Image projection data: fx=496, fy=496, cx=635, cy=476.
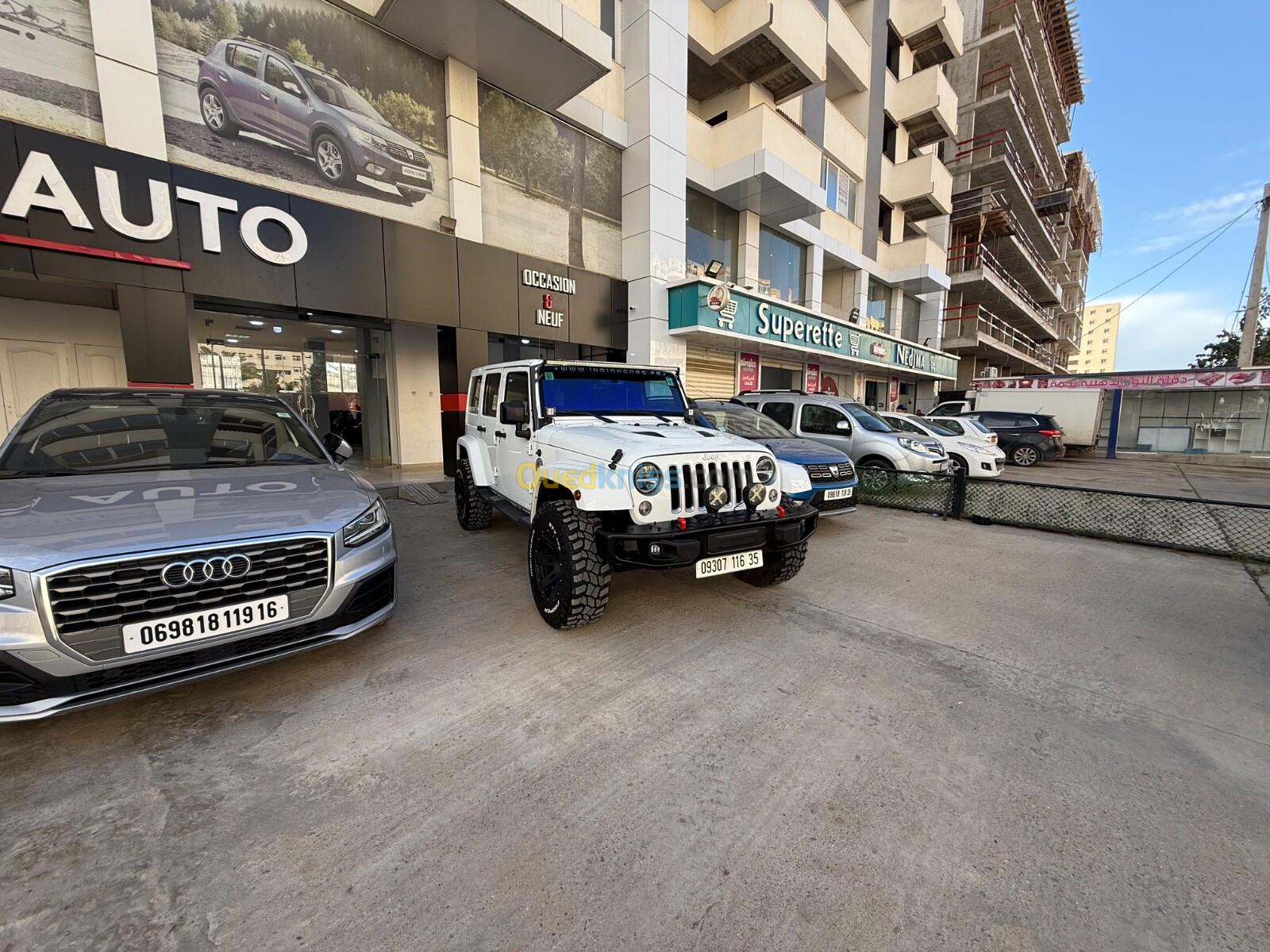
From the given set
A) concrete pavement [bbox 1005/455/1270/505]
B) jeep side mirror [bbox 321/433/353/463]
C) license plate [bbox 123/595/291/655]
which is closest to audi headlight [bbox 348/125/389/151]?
jeep side mirror [bbox 321/433/353/463]

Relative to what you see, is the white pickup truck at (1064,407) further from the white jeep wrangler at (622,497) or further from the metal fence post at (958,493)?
the white jeep wrangler at (622,497)

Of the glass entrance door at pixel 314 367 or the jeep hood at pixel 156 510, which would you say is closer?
the jeep hood at pixel 156 510

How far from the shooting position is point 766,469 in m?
3.68

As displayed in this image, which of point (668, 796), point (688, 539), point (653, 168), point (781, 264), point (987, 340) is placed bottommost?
point (668, 796)

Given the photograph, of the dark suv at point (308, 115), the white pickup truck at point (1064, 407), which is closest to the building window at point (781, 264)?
the white pickup truck at point (1064, 407)

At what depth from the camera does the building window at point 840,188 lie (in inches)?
650

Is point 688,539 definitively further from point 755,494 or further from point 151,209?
point 151,209

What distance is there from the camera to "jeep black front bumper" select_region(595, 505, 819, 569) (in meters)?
3.10

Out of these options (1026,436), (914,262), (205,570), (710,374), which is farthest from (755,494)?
(914,262)

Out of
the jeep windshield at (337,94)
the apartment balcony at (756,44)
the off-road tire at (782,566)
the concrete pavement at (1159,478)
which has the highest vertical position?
the apartment balcony at (756,44)

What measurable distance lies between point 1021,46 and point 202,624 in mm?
35454

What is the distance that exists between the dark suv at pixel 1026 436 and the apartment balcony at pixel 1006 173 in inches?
533

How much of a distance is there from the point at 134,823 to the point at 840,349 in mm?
16666

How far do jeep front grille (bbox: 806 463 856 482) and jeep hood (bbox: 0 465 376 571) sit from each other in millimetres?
4633
